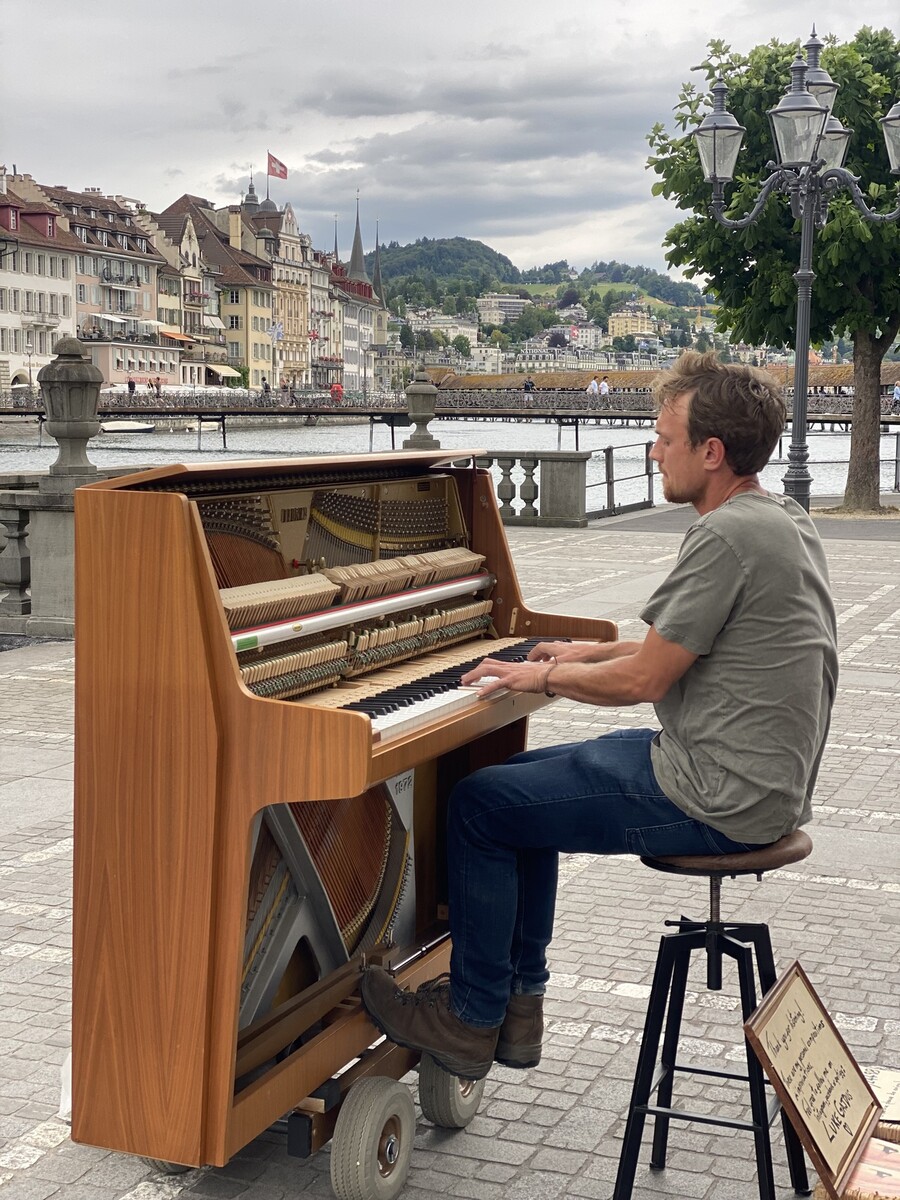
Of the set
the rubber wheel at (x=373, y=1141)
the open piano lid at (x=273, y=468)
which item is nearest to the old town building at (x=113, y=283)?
the open piano lid at (x=273, y=468)

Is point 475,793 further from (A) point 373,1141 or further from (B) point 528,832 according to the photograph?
(A) point 373,1141

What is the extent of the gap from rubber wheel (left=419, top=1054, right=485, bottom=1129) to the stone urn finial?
32.3ft

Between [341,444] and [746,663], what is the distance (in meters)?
66.8

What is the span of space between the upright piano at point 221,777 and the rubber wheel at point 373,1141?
0.13m

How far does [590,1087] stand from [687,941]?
0.86 metres

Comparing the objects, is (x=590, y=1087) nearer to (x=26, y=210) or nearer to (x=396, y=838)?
(x=396, y=838)

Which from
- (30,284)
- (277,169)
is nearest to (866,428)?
(30,284)

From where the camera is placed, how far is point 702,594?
3.66 m

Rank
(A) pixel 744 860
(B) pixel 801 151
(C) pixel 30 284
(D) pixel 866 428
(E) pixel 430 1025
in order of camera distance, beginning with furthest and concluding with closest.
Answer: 1. (C) pixel 30 284
2. (D) pixel 866 428
3. (B) pixel 801 151
4. (E) pixel 430 1025
5. (A) pixel 744 860

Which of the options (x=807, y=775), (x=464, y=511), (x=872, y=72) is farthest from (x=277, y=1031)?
(x=872, y=72)

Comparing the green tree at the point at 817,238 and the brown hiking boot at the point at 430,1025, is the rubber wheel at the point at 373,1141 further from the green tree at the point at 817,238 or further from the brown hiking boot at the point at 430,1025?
the green tree at the point at 817,238

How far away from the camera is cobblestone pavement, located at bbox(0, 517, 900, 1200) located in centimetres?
402

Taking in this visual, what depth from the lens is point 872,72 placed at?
81.9 feet

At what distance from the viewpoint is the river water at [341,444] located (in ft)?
156
